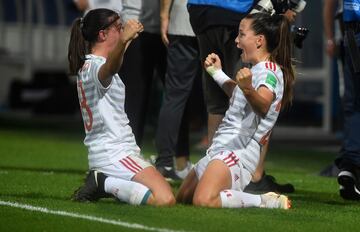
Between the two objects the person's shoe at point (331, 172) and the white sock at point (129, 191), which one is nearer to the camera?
the white sock at point (129, 191)

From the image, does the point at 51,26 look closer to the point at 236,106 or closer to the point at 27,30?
the point at 27,30

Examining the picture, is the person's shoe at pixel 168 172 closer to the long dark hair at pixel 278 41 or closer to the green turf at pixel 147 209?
the green turf at pixel 147 209

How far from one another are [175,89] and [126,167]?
2282mm

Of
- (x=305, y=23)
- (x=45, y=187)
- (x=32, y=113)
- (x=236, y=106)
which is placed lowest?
(x=32, y=113)

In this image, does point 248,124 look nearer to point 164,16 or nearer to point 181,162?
point 164,16

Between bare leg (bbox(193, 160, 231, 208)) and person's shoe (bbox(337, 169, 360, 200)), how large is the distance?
3.69 ft

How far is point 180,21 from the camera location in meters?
9.05

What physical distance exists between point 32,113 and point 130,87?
15.2m

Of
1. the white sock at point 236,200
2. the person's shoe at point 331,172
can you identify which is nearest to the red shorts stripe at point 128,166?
the white sock at point 236,200

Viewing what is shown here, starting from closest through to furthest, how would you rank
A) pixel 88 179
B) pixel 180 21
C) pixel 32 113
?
1. pixel 88 179
2. pixel 180 21
3. pixel 32 113

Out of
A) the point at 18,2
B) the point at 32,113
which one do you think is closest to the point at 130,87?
the point at 32,113

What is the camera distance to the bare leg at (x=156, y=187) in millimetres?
6852

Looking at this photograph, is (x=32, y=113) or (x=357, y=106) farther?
(x=32, y=113)

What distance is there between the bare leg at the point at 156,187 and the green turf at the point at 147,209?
0.08 metres
